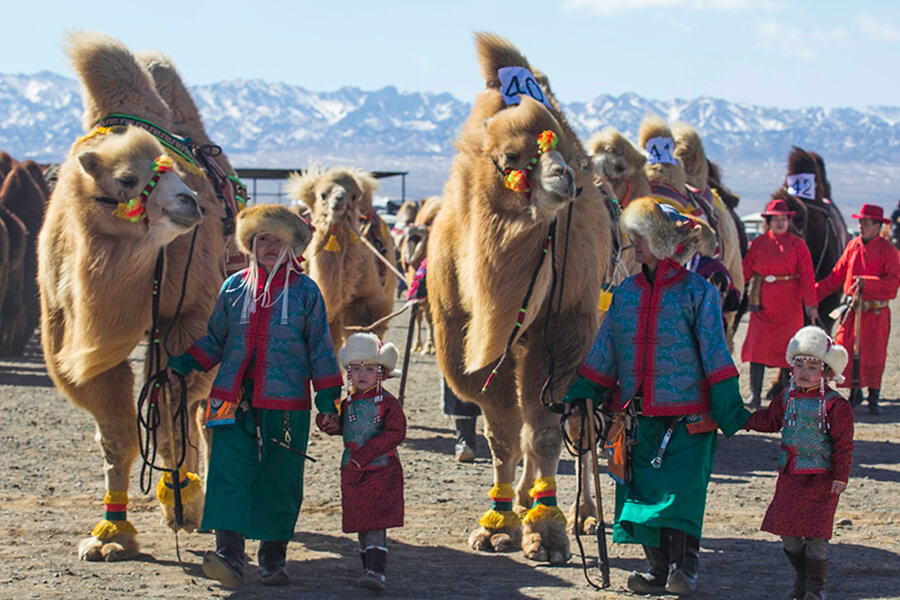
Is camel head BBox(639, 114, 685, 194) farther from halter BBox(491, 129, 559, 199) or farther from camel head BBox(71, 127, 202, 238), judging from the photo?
camel head BBox(71, 127, 202, 238)

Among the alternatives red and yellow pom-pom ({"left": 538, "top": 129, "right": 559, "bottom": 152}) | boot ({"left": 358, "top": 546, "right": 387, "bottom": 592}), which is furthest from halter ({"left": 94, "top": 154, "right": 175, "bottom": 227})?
boot ({"left": 358, "top": 546, "right": 387, "bottom": 592})

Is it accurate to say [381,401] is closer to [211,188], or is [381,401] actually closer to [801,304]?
[211,188]

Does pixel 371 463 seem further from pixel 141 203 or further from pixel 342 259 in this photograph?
pixel 342 259

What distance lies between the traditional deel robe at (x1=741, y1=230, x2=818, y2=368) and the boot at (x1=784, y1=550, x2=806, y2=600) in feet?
17.8

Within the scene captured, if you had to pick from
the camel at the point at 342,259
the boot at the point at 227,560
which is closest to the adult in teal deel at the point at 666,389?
the boot at the point at 227,560

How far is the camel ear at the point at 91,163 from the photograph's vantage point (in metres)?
5.50

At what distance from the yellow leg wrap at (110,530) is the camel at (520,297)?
1.59m

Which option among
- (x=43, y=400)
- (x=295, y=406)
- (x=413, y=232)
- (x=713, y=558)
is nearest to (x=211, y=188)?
(x=295, y=406)

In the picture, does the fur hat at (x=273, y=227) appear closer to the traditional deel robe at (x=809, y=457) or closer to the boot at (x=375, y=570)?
the boot at (x=375, y=570)

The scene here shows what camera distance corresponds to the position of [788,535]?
459 cm

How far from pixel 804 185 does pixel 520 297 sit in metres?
7.18

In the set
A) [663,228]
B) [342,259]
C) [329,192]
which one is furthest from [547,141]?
[329,192]

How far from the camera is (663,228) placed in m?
4.78

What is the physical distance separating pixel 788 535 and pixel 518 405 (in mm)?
1702
